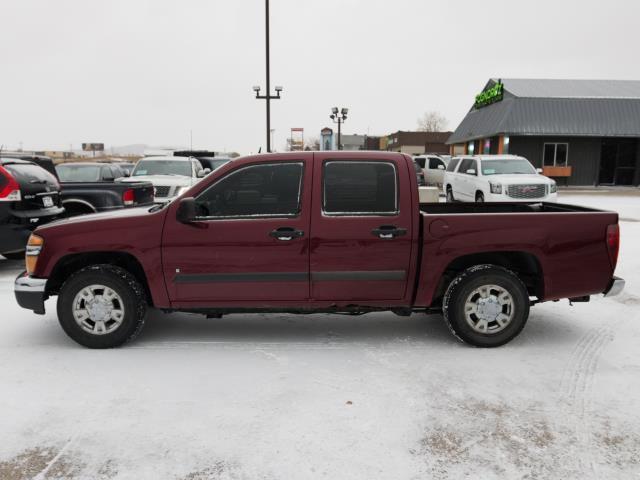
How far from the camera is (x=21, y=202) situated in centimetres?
804

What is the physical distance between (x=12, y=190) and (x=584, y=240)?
750 centimetres

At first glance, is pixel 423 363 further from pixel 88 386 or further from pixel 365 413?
pixel 88 386

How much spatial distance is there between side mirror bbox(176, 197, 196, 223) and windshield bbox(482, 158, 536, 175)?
45.5 ft

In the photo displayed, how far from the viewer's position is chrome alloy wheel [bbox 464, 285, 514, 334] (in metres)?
5.05

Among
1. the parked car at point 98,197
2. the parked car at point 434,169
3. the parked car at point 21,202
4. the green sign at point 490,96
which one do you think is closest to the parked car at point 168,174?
the parked car at point 98,197

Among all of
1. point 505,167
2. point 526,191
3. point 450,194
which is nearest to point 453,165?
point 450,194

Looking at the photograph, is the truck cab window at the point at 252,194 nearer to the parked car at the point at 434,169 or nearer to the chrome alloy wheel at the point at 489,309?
the chrome alloy wheel at the point at 489,309

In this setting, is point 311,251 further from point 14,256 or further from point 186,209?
point 14,256

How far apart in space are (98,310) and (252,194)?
1.78 meters

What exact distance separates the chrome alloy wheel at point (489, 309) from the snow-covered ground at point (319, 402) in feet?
0.79

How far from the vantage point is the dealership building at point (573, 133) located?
A: 32250 mm

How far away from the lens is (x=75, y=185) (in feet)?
34.2

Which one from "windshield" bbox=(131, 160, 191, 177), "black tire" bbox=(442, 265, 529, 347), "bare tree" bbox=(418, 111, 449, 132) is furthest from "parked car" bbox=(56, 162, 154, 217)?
"bare tree" bbox=(418, 111, 449, 132)

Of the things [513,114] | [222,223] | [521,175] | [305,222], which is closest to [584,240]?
[305,222]
